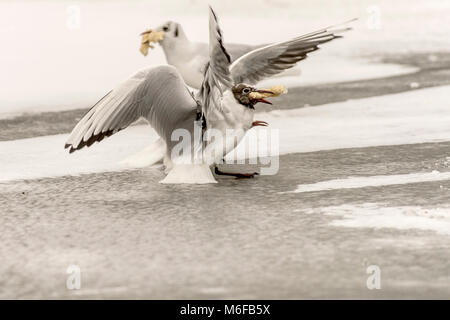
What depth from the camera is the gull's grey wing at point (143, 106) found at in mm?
5770

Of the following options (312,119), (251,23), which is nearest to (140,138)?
(312,119)

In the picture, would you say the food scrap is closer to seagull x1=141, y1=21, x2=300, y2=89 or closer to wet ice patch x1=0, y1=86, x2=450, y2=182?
wet ice patch x1=0, y1=86, x2=450, y2=182

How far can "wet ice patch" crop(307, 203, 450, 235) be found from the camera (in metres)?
4.78

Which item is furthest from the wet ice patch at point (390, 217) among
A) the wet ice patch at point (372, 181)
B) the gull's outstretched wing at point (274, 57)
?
the gull's outstretched wing at point (274, 57)

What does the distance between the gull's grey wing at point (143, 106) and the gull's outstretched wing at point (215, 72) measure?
0.17 metres

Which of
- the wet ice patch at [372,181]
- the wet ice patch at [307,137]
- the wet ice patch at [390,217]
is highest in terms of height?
the wet ice patch at [307,137]

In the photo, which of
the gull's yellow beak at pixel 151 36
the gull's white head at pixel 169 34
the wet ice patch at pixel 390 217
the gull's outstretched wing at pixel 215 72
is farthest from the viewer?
the gull's white head at pixel 169 34

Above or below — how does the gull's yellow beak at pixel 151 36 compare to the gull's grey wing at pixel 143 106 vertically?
above

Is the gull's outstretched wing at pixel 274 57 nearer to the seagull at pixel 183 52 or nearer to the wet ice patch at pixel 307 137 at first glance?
the wet ice patch at pixel 307 137

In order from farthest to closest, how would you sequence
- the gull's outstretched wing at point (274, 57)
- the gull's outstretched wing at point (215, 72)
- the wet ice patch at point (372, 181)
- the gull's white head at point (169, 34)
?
1. the gull's white head at point (169, 34)
2. the gull's outstretched wing at point (274, 57)
3. the wet ice patch at point (372, 181)
4. the gull's outstretched wing at point (215, 72)

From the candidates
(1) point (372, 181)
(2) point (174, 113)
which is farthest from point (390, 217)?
(2) point (174, 113)

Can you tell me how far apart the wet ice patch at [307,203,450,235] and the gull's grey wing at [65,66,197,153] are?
3.97ft

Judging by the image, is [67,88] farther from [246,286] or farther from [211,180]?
[246,286]

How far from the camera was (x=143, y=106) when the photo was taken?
19.3 ft
